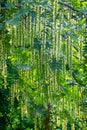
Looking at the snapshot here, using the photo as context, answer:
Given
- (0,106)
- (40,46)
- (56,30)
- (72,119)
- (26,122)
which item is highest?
(56,30)

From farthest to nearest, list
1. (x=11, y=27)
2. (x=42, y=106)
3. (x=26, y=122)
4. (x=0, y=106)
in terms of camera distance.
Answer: (x=26, y=122), (x=0, y=106), (x=42, y=106), (x=11, y=27)

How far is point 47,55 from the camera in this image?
3.22m

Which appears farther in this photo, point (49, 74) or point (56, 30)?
point (49, 74)

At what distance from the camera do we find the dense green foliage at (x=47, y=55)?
9.75 feet

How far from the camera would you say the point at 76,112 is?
13.6 feet

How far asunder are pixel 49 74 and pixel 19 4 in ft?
2.06

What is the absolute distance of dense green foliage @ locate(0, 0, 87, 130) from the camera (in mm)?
2973

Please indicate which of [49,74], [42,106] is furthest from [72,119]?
[49,74]

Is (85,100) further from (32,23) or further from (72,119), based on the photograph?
(32,23)

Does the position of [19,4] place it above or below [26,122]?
above

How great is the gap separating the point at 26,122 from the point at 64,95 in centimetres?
307

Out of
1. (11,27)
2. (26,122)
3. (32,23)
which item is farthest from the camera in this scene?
(26,122)

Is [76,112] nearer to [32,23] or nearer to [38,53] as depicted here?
[38,53]

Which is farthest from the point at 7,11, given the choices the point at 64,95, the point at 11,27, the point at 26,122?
the point at 26,122
